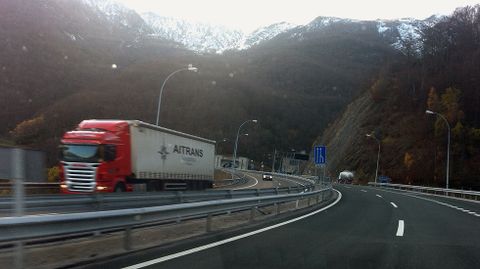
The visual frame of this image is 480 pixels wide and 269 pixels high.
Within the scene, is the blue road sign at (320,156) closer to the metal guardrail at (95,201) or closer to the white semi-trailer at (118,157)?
the white semi-trailer at (118,157)

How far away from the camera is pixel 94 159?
2042cm

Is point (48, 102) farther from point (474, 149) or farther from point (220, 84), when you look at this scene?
point (474, 149)

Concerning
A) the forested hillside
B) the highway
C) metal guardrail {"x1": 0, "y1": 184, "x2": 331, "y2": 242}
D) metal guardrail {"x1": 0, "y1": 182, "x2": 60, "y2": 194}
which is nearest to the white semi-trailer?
metal guardrail {"x1": 0, "y1": 182, "x2": 60, "y2": 194}

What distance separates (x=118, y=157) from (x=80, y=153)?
161 centimetres

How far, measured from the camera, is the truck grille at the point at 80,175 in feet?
66.1

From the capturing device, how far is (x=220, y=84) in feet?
314

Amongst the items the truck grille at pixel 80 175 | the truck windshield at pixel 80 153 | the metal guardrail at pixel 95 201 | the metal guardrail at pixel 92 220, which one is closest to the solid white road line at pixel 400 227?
the metal guardrail at pixel 92 220

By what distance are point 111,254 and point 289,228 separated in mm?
5859

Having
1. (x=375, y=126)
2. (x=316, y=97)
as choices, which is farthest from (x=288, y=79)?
(x=375, y=126)

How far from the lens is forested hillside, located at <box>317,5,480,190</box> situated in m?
70.4

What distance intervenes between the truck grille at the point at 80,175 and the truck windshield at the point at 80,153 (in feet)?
0.74

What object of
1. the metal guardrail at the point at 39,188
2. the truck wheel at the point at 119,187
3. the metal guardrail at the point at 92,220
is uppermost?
the metal guardrail at the point at 92,220

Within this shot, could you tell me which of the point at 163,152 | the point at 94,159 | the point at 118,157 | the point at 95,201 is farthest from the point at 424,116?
the point at 95,201

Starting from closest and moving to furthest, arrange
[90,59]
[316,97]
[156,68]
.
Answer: [156,68], [90,59], [316,97]
